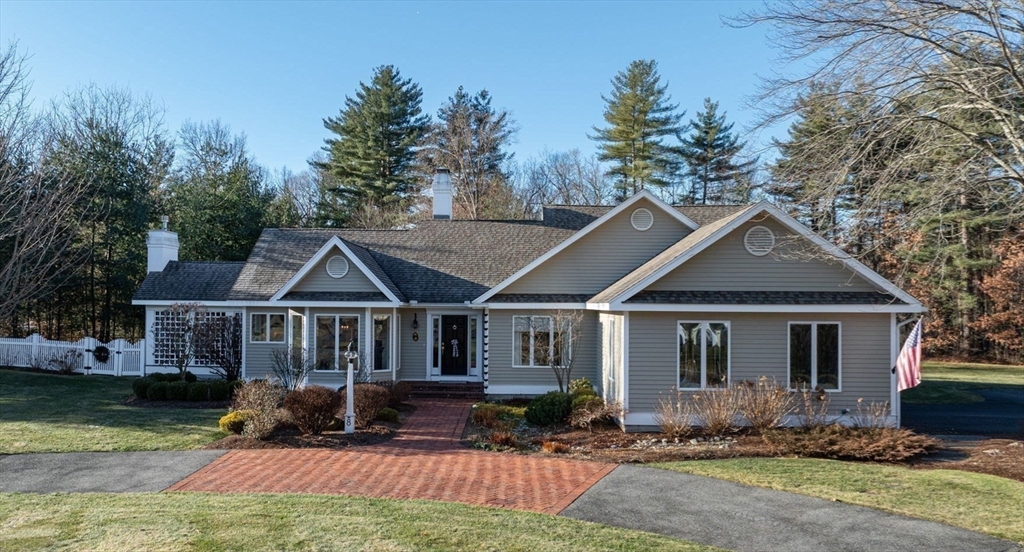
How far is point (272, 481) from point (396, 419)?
5.35m

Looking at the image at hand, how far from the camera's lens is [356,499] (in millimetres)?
8406

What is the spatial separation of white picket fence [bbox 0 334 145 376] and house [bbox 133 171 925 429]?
1.15 metres

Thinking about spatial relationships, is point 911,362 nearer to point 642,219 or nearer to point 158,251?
point 642,219

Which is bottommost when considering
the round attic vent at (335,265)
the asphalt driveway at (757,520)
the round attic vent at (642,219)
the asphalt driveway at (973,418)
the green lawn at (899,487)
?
the asphalt driveway at (973,418)

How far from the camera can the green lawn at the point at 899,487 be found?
27.0 ft

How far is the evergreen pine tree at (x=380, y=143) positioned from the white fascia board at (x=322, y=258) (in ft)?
67.8

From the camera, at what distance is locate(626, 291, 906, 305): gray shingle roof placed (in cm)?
1382

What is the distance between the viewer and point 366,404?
1373 cm

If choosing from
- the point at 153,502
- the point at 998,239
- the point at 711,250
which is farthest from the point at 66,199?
the point at 998,239

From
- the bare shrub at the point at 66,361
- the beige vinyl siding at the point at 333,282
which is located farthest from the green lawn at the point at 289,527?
the bare shrub at the point at 66,361

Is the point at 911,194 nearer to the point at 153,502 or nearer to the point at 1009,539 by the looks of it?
the point at 1009,539

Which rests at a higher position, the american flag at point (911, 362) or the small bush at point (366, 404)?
the american flag at point (911, 362)

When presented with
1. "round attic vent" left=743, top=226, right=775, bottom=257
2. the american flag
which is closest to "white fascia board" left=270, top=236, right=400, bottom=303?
"round attic vent" left=743, top=226, right=775, bottom=257

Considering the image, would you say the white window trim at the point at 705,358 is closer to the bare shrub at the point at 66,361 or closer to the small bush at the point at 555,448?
the small bush at the point at 555,448
